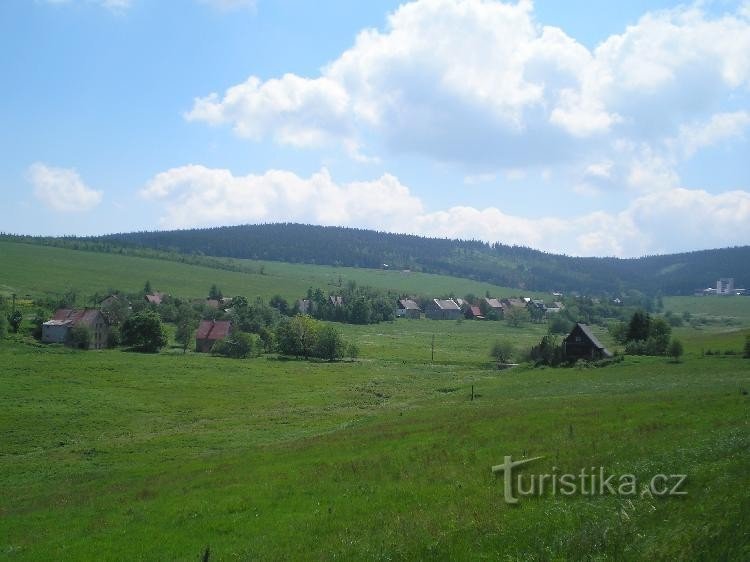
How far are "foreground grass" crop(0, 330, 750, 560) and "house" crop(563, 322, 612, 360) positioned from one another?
17.0 meters

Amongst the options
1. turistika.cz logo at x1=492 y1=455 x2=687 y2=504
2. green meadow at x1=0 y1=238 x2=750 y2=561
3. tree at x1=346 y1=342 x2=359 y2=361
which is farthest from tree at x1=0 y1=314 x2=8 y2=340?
turistika.cz logo at x1=492 y1=455 x2=687 y2=504

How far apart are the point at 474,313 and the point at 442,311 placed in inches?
430

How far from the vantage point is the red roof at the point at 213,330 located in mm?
96919

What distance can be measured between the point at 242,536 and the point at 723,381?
33339 mm

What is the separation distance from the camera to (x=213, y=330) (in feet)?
321

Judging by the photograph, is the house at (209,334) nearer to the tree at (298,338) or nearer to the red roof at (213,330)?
the red roof at (213,330)

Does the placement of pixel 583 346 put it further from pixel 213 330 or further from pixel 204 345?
pixel 204 345

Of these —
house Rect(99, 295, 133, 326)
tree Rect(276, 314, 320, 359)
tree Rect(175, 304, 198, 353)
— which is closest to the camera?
tree Rect(276, 314, 320, 359)

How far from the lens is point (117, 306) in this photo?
368 feet

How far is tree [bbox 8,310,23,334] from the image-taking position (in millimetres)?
94750

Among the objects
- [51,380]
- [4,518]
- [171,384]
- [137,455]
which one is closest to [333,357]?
[171,384]

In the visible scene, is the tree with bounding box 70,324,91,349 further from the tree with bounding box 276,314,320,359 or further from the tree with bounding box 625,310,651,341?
the tree with bounding box 625,310,651,341

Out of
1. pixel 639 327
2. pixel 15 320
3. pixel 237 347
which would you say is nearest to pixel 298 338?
pixel 237 347

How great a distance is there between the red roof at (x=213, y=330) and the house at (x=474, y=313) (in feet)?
349
